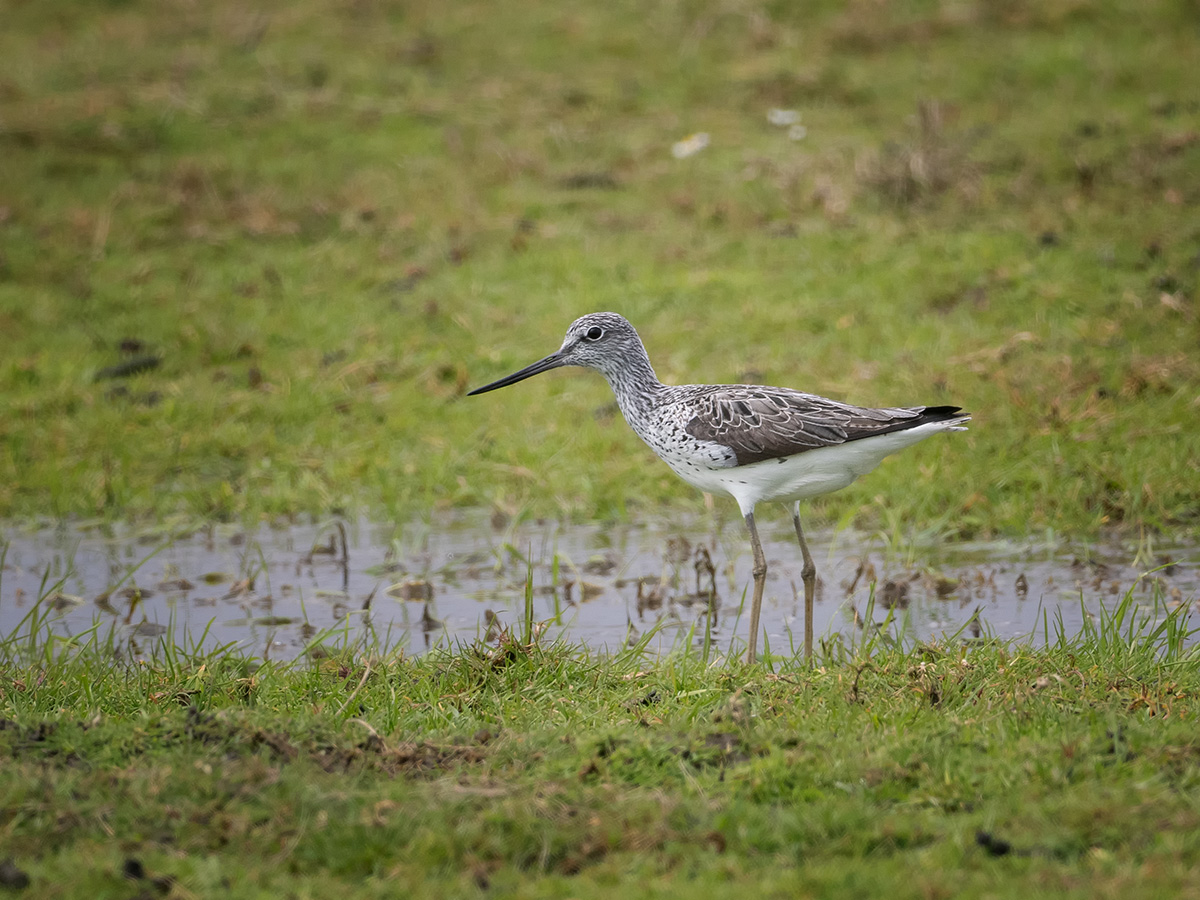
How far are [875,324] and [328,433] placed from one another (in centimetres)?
505

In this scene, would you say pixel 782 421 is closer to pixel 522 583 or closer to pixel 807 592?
pixel 807 592

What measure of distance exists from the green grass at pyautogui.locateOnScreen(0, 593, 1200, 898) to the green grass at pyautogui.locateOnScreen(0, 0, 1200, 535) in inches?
132

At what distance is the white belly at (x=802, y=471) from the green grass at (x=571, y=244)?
191 cm

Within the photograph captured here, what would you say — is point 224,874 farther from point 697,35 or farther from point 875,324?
point 697,35

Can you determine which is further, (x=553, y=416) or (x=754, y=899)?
(x=553, y=416)

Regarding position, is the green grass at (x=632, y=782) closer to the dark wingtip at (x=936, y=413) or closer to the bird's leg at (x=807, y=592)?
the bird's leg at (x=807, y=592)

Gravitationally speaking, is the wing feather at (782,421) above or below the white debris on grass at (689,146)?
below

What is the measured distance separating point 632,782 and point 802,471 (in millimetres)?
2549

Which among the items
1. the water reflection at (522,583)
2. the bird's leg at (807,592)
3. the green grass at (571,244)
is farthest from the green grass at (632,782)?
the green grass at (571,244)

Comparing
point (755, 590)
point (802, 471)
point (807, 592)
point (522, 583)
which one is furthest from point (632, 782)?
point (522, 583)

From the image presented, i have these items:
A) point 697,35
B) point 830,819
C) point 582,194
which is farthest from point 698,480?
point 697,35

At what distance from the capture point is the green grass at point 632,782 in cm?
445

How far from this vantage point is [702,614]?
308 inches

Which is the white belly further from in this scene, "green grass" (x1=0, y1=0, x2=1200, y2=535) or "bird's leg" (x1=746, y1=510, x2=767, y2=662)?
"green grass" (x1=0, y1=0, x2=1200, y2=535)
